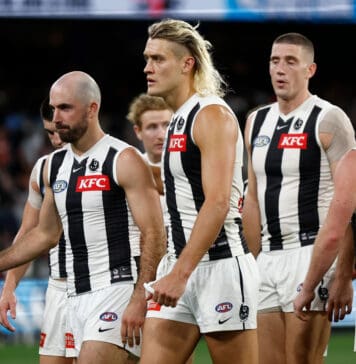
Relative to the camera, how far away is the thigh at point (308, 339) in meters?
6.04

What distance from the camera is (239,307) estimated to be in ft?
17.1

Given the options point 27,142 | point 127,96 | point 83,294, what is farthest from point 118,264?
point 127,96

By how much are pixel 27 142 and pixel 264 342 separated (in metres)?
8.99

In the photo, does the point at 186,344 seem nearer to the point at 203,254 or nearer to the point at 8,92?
the point at 203,254

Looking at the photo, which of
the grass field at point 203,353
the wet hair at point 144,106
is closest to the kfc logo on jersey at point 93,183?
the wet hair at point 144,106

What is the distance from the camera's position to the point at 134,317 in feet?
17.9

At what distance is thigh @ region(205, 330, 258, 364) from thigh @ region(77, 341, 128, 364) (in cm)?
64

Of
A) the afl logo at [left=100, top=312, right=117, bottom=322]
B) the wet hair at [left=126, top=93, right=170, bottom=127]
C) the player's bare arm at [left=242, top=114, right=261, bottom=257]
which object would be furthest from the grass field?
the afl logo at [left=100, top=312, right=117, bottom=322]

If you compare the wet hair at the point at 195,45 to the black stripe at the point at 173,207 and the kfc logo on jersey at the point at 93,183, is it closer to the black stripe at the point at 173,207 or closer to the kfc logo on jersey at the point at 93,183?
the black stripe at the point at 173,207

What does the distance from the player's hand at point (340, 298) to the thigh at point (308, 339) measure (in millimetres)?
356

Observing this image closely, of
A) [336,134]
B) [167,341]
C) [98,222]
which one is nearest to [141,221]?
[98,222]

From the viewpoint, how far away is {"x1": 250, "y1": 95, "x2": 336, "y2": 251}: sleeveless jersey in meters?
6.19

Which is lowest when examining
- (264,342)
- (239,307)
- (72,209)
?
(264,342)

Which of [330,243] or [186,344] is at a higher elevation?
[330,243]
